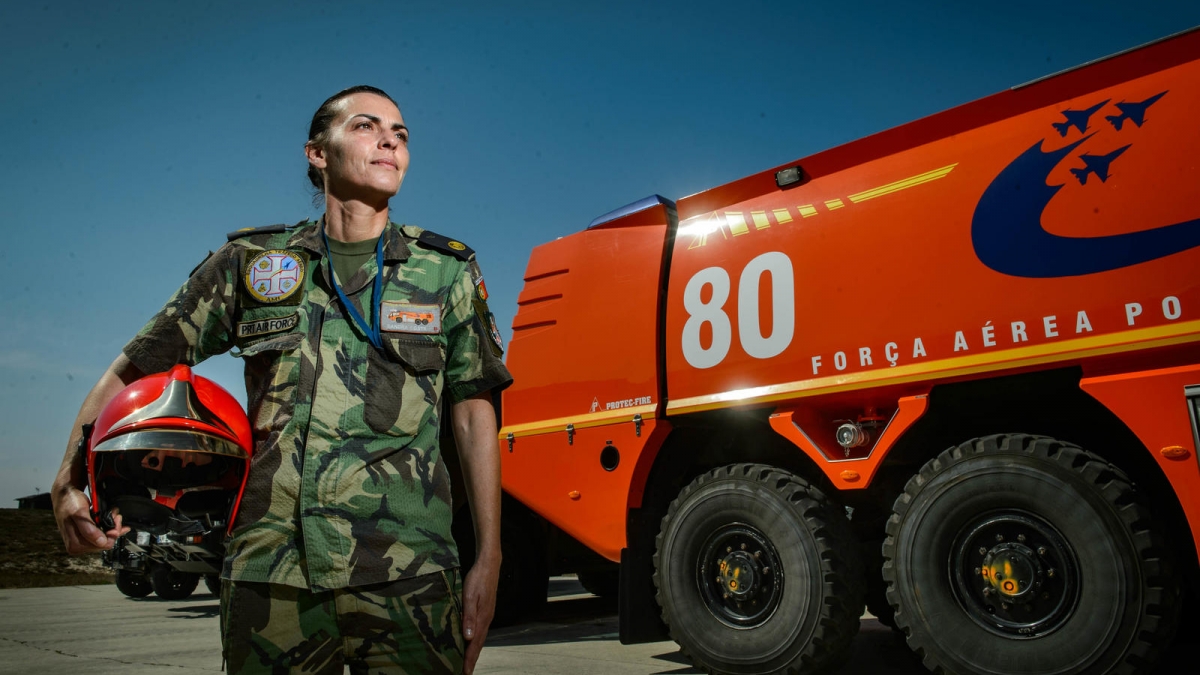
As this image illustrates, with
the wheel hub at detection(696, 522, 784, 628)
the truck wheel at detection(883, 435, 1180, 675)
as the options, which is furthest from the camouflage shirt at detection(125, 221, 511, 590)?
the wheel hub at detection(696, 522, 784, 628)

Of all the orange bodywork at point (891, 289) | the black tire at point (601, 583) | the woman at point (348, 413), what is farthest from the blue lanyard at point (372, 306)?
the black tire at point (601, 583)

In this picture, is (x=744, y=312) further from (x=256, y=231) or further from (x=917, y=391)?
(x=256, y=231)

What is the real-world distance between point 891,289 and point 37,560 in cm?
2305

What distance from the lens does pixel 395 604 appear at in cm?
191

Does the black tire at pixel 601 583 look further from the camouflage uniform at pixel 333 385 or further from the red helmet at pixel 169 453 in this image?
the red helmet at pixel 169 453

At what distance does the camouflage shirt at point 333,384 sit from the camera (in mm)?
1912

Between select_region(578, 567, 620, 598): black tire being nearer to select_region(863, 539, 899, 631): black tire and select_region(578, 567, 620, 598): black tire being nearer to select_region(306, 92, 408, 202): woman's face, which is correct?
select_region(863, 539, 899, 631): black tire

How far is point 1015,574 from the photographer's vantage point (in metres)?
3.56

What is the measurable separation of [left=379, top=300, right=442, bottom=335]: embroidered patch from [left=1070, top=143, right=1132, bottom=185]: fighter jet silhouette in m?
2.91

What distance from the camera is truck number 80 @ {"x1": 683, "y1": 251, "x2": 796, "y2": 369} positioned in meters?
4.52

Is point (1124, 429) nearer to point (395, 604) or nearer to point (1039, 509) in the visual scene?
point (1039, 509)

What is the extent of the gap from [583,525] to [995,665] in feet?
8.33

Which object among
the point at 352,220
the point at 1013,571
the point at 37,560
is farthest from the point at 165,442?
the point at 37,560

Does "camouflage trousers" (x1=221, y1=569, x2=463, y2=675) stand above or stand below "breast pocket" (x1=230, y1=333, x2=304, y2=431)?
below
